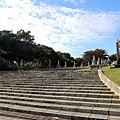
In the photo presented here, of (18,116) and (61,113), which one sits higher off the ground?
(61,113)

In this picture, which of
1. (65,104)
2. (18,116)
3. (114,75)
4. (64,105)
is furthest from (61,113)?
(114,75)

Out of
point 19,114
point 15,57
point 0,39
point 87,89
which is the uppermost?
point 0,39

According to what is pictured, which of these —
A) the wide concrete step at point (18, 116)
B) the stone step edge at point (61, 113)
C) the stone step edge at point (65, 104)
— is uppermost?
the stone step edge at point (65, 104)

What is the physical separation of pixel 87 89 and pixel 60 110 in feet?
9.96

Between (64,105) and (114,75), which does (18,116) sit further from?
(114,75)

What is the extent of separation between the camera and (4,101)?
9.24m

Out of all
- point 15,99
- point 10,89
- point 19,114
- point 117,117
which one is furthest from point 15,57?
point 117,117

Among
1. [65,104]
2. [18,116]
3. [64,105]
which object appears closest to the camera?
[18,116]

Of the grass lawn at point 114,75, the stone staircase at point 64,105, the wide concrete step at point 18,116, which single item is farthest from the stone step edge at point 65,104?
the grass lawn at point 114,75

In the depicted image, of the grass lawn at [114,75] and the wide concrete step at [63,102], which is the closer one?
the wide concrete step at [63,102]

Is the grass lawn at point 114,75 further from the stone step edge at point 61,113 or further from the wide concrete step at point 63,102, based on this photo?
the stone step edge at point 61,113

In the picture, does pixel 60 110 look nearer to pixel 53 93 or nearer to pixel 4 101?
pixel 53 93

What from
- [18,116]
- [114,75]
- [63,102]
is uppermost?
[114,75]

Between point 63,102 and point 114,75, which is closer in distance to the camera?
point 63,102
